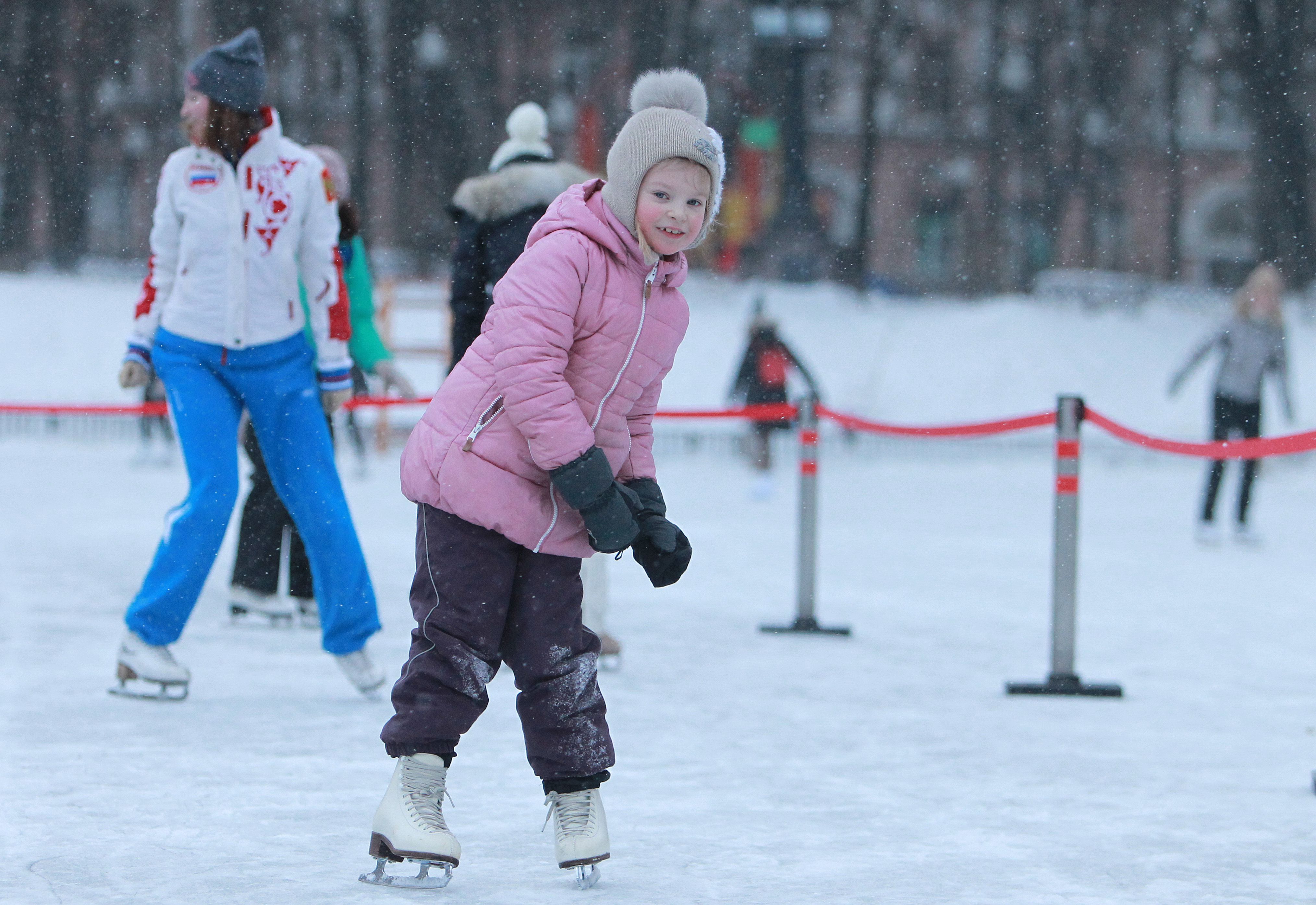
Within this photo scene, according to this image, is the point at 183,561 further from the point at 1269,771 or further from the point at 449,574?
the point at 1269,771

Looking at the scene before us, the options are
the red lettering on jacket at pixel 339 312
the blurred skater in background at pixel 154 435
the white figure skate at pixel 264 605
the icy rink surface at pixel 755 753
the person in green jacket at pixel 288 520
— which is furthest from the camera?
the blurred skater in background at pixel 154 435

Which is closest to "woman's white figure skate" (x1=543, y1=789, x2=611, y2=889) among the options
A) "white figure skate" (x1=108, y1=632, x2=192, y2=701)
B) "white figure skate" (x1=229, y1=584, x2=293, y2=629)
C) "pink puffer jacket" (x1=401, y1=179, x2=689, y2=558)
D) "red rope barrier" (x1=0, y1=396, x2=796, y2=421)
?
"pink puffer jacket" (x1=401, y1=179, x2=689, y2=558)

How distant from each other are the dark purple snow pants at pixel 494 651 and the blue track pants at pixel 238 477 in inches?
61.6

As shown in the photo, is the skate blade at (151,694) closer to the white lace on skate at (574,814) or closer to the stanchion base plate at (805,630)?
the white lace on skate at (574,814)

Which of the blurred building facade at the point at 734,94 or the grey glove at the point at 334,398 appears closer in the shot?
the grey glove at the point at 334,398

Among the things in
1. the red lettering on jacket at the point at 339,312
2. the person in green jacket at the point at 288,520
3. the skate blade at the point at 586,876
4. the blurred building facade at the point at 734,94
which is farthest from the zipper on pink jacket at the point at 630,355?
the blurred building facade at the point at 734,94

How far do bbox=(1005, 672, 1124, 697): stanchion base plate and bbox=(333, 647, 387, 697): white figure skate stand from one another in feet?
6.83

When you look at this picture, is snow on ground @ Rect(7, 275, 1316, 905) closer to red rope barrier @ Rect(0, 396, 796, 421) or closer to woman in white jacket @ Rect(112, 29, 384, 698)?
woman in white jacket @ Rect(112, 29, 384, 698)

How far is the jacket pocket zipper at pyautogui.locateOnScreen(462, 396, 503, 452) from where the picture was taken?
3213 mm

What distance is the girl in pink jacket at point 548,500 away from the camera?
125 inches

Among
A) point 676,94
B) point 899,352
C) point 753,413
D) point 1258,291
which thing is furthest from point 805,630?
point 899,352

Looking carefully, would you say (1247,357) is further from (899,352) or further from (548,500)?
(899,352)

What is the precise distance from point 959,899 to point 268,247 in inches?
103

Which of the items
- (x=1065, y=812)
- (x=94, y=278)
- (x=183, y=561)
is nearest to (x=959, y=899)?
(x=1065, y=812)
